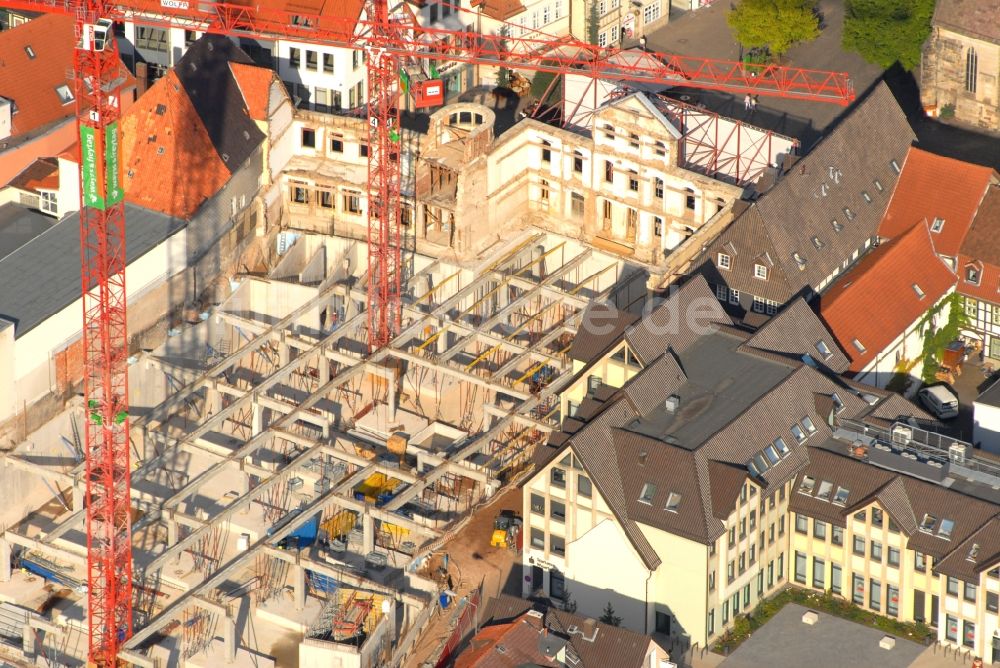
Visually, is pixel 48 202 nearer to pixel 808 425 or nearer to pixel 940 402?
pixel 808 425

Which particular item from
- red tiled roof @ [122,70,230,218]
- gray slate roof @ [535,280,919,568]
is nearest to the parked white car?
gray slate roof @ [535,280,919,568]

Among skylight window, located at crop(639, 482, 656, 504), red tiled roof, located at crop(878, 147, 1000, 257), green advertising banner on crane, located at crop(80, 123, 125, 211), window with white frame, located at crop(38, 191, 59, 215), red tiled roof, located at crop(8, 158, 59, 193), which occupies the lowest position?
skylight window, located at crop(639, 482, 656, 504)

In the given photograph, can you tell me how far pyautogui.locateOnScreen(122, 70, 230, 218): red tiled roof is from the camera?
194m

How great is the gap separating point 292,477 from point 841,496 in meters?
38.3

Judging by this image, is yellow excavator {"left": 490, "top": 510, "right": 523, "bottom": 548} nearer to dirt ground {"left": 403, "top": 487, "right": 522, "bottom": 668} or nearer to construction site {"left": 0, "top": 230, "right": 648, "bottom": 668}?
dirt ground {"left": 403, "top": 487, "right": 522, "bottom": 668}

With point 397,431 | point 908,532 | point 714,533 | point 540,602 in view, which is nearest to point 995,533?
point 908,532

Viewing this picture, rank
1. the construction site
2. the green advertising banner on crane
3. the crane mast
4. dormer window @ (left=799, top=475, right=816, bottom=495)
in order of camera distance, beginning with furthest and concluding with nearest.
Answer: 1. the construction site
2. dormer window @ (left=799, top=475, right=816, bottom=495)
3. the green advertising banner on crane
4. the crane mast

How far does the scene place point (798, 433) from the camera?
6742 inches

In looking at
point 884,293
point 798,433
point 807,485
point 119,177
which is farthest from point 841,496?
point 119,177

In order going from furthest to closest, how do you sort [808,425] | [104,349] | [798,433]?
[808,425] < [798,433] < [104,349]

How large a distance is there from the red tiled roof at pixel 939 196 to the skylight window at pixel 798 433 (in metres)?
26.5

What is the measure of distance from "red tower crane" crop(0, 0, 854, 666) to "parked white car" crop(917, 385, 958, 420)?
20608mm

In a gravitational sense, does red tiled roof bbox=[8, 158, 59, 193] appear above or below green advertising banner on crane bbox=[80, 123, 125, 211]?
below

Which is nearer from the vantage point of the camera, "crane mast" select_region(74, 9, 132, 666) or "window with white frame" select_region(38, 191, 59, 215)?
"crane mast" select_region(74, 9, 132, 666)
